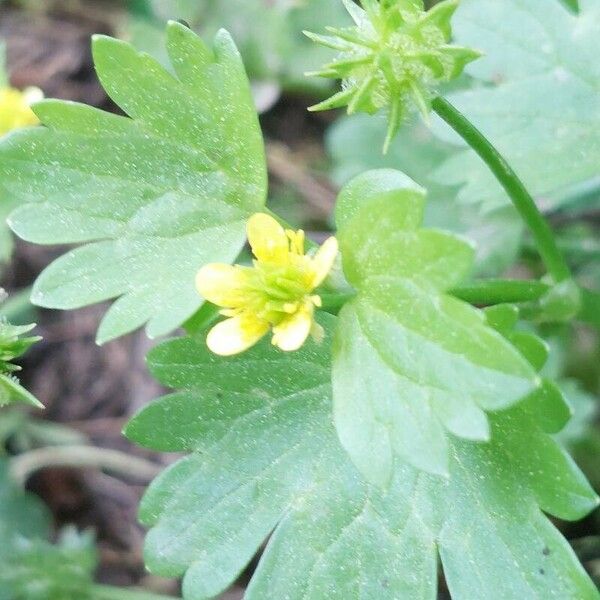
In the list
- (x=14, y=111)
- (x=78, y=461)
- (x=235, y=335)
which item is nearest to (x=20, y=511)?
(x=78, y=461)

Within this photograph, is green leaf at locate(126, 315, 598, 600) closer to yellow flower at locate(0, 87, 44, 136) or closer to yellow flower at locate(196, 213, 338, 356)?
yellow flower at locate(196, 213, 338, 356)

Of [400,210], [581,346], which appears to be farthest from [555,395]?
[581,346]

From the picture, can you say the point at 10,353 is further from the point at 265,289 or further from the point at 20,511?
the point at 20,511

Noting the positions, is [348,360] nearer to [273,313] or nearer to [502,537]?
[273,313]

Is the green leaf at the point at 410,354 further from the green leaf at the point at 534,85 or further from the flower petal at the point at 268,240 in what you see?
the green leaf at the point at 534,85

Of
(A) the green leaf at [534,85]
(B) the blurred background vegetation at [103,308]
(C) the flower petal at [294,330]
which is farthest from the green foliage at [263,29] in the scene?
(C) the flower petal at [294,330]

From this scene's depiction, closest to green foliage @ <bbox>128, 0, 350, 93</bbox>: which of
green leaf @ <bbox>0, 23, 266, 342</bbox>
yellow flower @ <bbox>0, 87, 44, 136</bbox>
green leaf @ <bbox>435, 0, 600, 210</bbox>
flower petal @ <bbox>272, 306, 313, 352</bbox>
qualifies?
yellow flower @ <bbox>0, 87, 44, 136</bbox>
